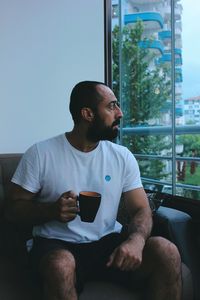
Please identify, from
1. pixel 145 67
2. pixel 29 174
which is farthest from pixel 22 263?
pixel 145 67

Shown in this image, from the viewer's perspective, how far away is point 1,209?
1847mm

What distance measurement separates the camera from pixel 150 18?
336cm

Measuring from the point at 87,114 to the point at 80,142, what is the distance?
0.43 feet

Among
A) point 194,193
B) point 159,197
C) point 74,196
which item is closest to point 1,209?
point 74,196

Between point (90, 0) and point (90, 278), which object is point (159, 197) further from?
point (90, 0)

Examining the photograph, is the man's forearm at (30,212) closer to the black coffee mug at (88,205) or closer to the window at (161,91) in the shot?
the black coffee mug at (88,205)

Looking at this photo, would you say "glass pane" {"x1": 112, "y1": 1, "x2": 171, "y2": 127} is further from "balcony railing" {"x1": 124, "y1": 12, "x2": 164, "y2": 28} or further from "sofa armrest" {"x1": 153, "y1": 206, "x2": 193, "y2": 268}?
"sofa armrest" {"x1": 153, "y1": 206, "x2": 193, "y2": 268}

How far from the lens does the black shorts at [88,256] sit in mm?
1427

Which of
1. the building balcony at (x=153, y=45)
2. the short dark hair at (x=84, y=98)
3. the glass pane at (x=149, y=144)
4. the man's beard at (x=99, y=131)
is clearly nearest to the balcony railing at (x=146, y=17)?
the building balcony at (x=153, y=45)

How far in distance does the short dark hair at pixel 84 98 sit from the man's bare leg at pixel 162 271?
0.65 metres

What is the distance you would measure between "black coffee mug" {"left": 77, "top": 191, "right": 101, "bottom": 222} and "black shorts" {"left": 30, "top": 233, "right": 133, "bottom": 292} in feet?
0.56

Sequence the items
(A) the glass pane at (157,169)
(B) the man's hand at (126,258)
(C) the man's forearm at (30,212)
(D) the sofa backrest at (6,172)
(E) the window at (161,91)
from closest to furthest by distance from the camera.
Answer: (B) the man's hand at (126,258) → (C) the man's forearm at (30,212) → (D) the sofa backrest at (6,172) → (E) the window at (161,91) → (A) the glass pane at (157,169)

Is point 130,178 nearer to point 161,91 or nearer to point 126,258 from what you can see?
point 126,258

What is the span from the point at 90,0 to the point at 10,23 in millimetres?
591
